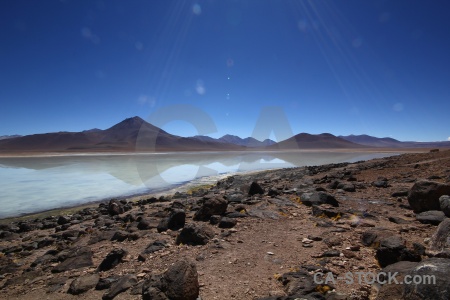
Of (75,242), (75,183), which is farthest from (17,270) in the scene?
(75,183)

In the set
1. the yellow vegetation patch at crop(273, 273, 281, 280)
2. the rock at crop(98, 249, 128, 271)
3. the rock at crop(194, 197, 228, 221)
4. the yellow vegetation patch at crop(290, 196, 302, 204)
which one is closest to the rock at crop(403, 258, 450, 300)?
the yellow vegetation patch at crop(273, 273, 281, 280)

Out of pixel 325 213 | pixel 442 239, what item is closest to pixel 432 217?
pixel 442 239

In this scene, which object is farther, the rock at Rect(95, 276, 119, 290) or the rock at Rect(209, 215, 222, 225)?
the rock at Rect(209, 215, 222, 225)

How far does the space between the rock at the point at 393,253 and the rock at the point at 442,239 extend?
1.36 ft

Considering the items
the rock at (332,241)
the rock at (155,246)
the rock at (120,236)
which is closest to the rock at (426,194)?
the rock at (332,241)

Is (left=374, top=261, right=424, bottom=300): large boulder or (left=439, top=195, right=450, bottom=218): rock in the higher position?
(left=439, top=195, right=450, bottom=218): rock

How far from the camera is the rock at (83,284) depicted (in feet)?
14.9

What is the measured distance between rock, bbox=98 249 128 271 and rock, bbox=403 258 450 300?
4.90m

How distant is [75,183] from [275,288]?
21.2 m

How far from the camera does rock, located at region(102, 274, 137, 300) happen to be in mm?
4184

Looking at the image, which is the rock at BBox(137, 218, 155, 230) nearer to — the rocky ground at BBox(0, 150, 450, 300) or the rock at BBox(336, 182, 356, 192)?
the rocky ground at BBox(0, 150, 450, 300)

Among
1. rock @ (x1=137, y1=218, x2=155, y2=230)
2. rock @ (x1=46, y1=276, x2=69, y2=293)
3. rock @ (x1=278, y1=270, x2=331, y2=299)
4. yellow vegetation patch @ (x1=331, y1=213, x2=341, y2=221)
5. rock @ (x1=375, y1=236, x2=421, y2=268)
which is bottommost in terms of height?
rock @ (x1=46, y1=276, x2=69, y2=293)

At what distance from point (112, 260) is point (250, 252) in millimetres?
2799

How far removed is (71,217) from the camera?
34.3ft
